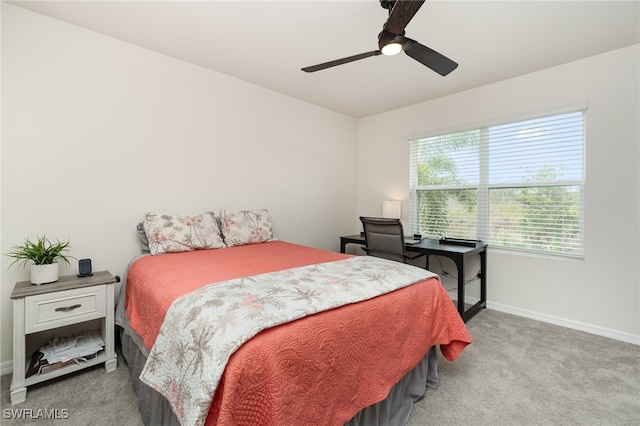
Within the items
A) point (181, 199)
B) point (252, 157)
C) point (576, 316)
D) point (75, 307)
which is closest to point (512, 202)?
point (576, 316)

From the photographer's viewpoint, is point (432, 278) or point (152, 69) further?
point (152, 69)

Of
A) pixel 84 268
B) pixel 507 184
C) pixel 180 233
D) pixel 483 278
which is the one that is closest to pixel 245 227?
pixel 180 233

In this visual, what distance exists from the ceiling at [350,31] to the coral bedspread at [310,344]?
1.73m

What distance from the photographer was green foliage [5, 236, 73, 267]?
1874mm

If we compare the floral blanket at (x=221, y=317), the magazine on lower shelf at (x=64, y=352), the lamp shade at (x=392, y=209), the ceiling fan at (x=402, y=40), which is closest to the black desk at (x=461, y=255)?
the lamp shade at (x=392, y=209)

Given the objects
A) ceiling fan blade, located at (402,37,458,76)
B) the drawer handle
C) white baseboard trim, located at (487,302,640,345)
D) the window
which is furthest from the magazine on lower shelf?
white baseboard trim, located at (487,302,640,345)

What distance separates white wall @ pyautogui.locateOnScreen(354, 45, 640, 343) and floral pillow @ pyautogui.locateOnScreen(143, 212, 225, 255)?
9.68 feet

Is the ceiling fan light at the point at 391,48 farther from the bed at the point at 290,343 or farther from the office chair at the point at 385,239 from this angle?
the office chair at the point at 385,239

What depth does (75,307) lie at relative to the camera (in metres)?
1.85

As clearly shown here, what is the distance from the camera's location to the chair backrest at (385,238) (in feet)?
9.20

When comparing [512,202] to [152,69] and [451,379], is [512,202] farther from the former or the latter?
[152,69]

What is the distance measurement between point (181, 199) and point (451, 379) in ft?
8.58

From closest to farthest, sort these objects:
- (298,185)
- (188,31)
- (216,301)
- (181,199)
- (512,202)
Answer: (216,301), (188,31), (181,199), (512,202), (298,185)

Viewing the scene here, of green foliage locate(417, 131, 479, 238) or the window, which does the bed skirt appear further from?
green foliage locate(417, 131, 479, 238)
